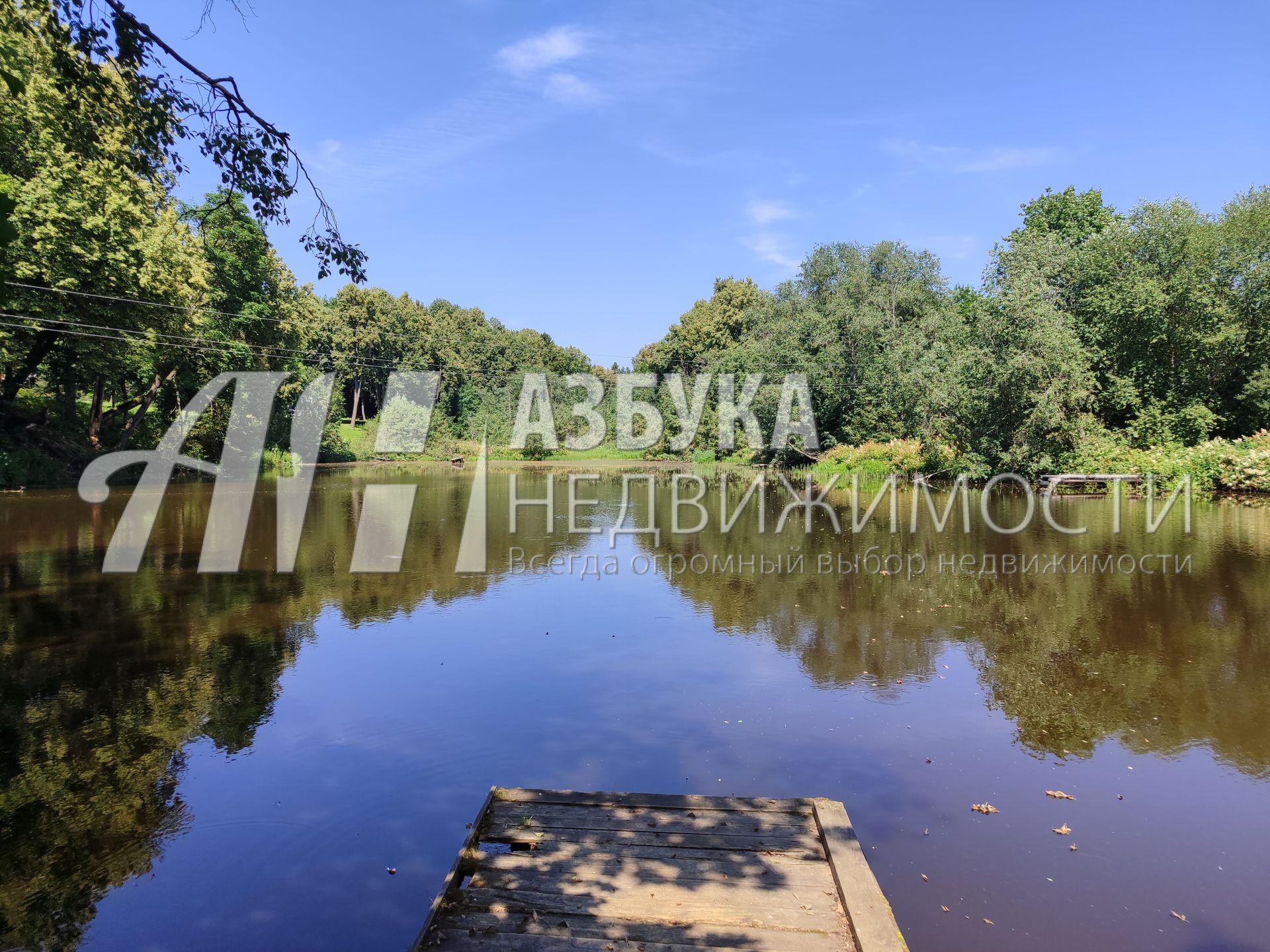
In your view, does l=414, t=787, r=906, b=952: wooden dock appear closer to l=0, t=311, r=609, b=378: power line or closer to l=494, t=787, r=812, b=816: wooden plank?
l=494, t=787, r=812, b=816: wooden plank

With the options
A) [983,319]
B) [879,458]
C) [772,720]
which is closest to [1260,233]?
[983,319]

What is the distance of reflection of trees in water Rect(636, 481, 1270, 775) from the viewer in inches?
248

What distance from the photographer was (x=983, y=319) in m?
23.6

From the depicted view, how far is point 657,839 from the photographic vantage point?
13.5 ft

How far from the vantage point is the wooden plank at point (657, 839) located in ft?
13.3

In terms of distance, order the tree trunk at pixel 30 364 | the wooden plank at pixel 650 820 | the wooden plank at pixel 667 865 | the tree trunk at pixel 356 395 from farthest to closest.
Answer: the tree trunk at pixel 356 395
the tree trunk at pixel 30 364
the wooden plank at pixel 650 820
the wooden plank at pixel 667 865

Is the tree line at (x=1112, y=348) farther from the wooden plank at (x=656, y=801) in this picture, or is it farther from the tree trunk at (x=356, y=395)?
the tree trunk at (x=356, y=395)

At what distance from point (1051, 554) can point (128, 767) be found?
42.6ft

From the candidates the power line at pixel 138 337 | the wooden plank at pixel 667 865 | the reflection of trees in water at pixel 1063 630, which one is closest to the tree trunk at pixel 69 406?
the power line at pixel 138 337

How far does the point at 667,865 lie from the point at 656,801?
638 mm

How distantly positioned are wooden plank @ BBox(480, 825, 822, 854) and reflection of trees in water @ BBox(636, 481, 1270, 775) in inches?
109

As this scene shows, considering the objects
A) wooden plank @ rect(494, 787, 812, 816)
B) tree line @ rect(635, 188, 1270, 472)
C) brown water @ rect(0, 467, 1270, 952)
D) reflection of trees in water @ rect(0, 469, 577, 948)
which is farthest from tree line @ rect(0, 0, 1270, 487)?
wooden plank @ rect(494, 787, 812, 816)

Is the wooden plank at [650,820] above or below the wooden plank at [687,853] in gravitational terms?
above

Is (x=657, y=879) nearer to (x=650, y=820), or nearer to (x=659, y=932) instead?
(x=659, y=932)
